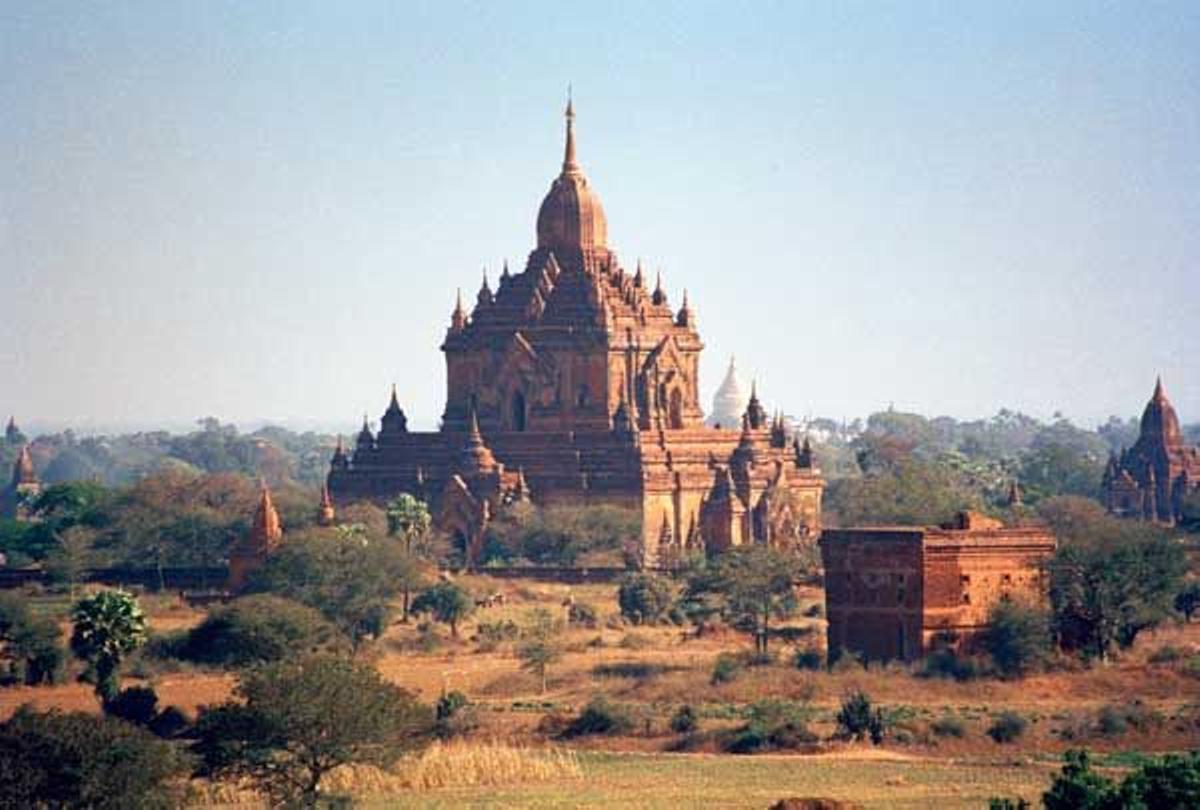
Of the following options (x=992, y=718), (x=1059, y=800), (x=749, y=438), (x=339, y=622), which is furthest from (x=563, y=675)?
(x=749, y=438)

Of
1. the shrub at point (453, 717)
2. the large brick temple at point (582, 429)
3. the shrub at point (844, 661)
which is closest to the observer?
the shrub at point (453, 717)

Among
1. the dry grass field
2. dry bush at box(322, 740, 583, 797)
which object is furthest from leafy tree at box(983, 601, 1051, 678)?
dry bush at box(322, 740, 583, 797)

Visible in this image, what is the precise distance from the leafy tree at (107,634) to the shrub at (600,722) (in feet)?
32.6

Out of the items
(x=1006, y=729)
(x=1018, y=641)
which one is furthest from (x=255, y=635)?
(x=1006, y=729)

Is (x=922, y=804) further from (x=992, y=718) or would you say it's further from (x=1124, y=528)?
(x=1124, y=528)

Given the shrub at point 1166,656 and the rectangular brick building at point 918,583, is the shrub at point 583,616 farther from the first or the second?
the shrub at point 1166,656

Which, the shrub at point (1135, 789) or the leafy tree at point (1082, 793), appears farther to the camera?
the leafy tree at point (1082, 793)

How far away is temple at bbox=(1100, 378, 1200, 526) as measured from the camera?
125375 mm

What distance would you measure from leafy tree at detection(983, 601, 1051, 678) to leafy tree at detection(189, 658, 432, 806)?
16.8 meters

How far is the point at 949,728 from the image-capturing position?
191 feet

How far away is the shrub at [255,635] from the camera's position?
6384cm

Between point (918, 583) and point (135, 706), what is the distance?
1657 cm

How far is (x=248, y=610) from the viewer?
65250 mm

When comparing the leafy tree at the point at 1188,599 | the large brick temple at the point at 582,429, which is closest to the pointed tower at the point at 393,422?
the large brick temple at the point at 582,429
